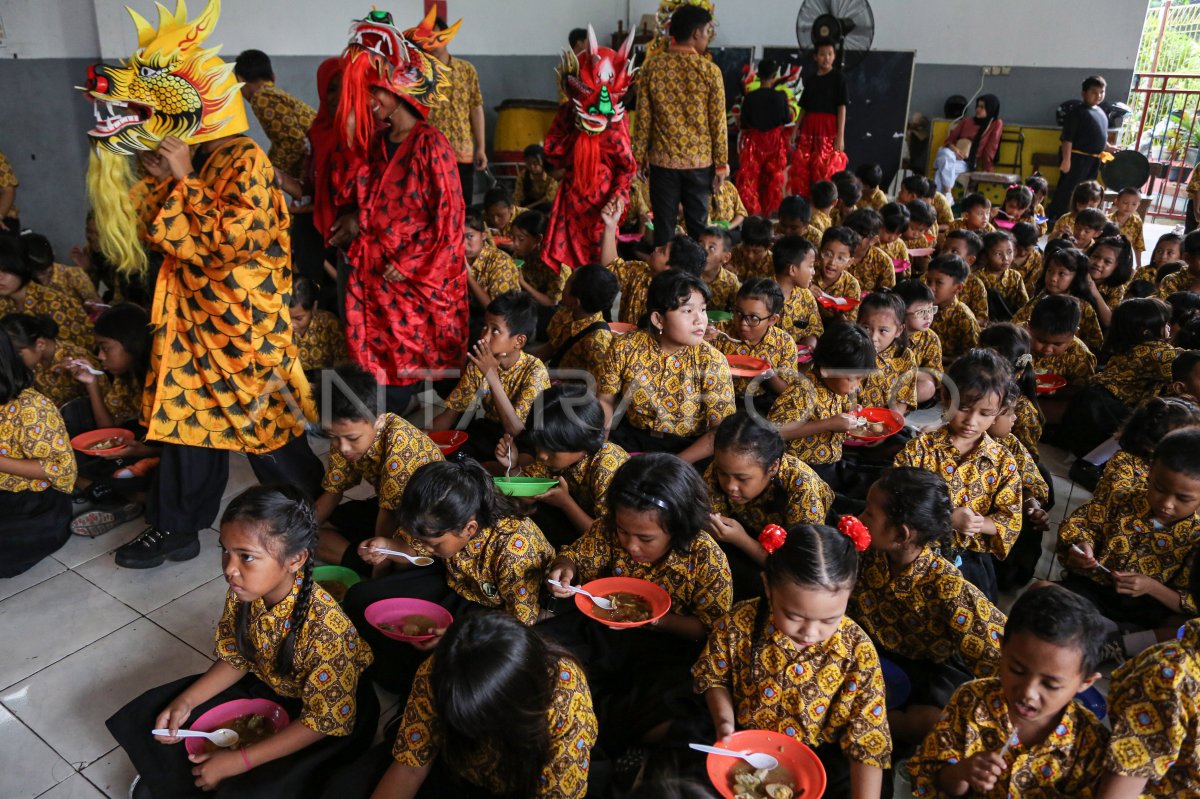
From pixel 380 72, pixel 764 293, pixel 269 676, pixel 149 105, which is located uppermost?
pixel 380 72

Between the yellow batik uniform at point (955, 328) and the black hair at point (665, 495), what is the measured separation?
8.37 feet

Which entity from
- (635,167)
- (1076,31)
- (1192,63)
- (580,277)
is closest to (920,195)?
(635,167)

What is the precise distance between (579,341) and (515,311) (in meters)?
0.63

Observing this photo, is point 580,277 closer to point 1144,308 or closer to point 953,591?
point 953,591

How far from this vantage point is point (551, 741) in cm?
161

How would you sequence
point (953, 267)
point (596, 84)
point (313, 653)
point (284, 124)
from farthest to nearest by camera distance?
point (284, 124) → point (596, 84) → point (953, 267) → point (313, 653)

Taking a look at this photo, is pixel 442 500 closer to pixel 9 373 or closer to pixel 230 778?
pixel 230 778

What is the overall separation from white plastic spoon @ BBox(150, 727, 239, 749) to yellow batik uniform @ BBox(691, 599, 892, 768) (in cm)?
104

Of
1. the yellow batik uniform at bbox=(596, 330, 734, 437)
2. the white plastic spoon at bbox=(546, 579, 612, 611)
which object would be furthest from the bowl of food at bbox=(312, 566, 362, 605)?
the yellow batik uniform at bbox=(596, 330, 734, 437)

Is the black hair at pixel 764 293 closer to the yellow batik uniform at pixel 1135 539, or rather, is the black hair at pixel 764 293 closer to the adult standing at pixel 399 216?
the adult standing at pixel 399 216

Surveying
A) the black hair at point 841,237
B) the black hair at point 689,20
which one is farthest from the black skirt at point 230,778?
the black hair at point 689,20

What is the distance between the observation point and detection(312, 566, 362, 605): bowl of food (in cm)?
247

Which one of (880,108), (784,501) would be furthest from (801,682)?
(880,108)

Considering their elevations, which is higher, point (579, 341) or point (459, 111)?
point (459, 111)
